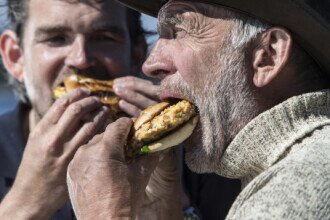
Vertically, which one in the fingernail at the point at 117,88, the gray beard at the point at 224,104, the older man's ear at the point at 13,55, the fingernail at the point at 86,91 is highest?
the gray beard at the point at 224,104

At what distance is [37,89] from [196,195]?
3.41 ft

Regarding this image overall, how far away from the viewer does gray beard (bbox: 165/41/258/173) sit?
293cm

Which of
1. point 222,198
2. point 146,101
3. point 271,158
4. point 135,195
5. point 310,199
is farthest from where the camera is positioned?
point 222,198

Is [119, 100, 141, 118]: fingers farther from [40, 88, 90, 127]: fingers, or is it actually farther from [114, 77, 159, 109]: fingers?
[40, 88, 90, 127]: fingers

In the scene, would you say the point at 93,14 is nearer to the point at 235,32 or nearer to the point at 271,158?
the point at 235,32

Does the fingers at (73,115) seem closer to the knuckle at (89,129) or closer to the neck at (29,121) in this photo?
the knuckle at (89,129)

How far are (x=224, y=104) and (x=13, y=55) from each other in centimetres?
214

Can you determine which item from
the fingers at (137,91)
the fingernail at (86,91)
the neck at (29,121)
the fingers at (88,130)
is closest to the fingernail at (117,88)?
the fingers at (137,91)

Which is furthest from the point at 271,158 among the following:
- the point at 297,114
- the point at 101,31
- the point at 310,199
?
the point at 101,31

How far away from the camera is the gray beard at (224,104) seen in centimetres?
293

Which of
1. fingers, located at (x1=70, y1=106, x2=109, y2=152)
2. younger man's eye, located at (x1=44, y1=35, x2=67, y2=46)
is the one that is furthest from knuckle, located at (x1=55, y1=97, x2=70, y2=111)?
younger man's eye, located at (x1=44, y1=35, x2=67, y2=46)

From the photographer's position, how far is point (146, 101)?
3.91 metres

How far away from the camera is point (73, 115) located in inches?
145

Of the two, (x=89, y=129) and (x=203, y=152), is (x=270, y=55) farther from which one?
(x=89, y=129)
